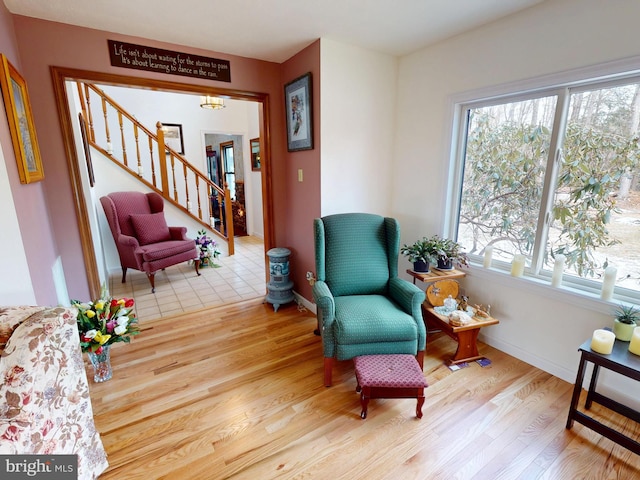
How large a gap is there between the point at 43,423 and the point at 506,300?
265 cm

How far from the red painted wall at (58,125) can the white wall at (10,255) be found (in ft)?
2.91

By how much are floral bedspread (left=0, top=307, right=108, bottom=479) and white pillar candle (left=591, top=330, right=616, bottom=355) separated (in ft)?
7.90

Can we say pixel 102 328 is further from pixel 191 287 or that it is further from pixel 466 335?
pixel 466 335

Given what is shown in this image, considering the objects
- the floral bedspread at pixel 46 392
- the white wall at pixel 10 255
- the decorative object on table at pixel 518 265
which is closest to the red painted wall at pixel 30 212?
the white wall at pixel 10 255

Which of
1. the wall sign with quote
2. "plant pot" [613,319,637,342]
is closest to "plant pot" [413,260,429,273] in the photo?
"plant pot" [613,319,637,342]

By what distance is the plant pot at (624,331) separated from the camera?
5.34 ft

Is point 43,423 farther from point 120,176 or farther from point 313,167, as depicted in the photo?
point 120,176

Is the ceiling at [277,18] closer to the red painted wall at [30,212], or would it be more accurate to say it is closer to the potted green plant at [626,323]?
the red painted wall at [30,212]

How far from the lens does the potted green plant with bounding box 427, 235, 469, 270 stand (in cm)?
243

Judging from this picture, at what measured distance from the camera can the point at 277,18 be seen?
206 cm

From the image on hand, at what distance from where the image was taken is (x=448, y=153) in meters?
2.51

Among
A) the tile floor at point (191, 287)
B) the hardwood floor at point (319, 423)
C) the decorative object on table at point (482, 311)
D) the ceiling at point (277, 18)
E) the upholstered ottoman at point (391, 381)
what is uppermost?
the ceiling at point (277, 18)

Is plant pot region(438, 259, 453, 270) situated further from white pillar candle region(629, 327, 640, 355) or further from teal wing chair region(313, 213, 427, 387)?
white pillar candle region(629, 327, 640, 355)

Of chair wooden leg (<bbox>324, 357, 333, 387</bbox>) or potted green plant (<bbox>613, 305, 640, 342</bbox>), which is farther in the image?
chair wooden leg (<bbox>324, 357, 333, 387</bbox>)
